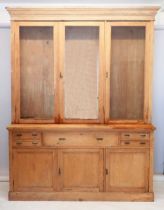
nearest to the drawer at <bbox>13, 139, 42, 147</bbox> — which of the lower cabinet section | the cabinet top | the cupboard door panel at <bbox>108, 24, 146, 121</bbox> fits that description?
the lower cabinet section

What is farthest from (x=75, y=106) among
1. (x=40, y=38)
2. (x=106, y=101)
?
(x=40, y=38)

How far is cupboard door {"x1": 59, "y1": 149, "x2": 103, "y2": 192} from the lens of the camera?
345 cm

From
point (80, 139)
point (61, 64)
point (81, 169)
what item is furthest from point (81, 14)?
point (81, 169)

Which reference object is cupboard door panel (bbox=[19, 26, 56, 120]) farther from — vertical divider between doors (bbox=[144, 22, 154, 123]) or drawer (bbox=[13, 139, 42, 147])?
vertical divider between doors (bbox=[144, 22, 154, 123])

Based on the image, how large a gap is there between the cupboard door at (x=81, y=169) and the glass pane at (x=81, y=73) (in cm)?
42

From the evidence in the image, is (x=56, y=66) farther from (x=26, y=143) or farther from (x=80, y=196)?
(x=80, y=196)

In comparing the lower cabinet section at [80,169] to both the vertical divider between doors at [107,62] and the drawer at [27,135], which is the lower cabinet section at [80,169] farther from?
the vertical divider between doors at [107,62]

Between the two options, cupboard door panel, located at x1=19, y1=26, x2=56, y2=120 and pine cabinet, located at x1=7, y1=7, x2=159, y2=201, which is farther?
cupboard door panel, located at x1=19, y1=26, x2=56, y2=120

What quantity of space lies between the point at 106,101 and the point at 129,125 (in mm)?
370

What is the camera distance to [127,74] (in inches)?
142

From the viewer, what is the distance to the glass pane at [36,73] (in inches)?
141

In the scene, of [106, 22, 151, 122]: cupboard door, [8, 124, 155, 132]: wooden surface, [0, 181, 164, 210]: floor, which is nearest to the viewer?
[0, 181, 164, 210]: floor

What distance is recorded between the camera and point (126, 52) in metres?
3.59

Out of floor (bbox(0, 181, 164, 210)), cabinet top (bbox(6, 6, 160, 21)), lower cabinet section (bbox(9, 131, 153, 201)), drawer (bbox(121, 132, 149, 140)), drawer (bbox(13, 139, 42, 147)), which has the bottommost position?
floor (bbox(0, 181, 164, 210))
